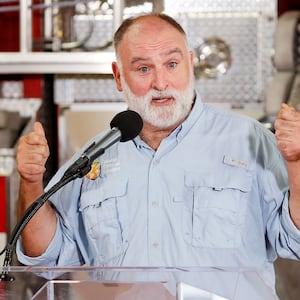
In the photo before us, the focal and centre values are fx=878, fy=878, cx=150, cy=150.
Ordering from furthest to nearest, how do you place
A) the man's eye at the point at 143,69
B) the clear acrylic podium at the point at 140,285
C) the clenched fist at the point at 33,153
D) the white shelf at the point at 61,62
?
1. the white shelf at the point at 61,62
2. the man's eye at the point at 143,69
3. the clenched fist at the point at 33,153
4. the clear acrylic podium at the point at 140,285

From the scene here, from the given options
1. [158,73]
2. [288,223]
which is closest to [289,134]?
[288,223]

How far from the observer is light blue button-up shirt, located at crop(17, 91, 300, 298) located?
2.36 meters

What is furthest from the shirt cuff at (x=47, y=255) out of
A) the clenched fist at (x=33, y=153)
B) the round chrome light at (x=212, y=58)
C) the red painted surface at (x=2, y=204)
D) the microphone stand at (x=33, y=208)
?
the round chrome light at (x=212, y=58)

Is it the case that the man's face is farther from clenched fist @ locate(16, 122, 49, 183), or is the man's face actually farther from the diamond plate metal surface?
the diamond plate metal surface

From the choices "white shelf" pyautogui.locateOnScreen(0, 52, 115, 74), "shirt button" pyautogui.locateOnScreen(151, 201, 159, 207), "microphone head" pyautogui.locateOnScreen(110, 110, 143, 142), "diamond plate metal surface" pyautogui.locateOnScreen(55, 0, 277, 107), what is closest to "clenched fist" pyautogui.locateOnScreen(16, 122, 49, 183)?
"microphone head" pyautogui.locateOnScreen(110, 110, 143, 142)

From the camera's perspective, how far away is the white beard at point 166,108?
244 centimetres

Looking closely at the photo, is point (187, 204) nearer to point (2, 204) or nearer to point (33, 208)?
point (33, 208)

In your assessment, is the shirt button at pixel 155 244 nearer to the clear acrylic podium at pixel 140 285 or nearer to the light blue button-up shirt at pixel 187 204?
the light blue button-up shirt at pixel 187 204

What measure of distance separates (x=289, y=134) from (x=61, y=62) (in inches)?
122

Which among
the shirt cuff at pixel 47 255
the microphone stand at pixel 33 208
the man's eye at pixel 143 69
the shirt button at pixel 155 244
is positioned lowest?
the shirt cuff at pixel 47 255

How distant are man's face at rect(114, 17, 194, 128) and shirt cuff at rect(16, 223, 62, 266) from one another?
1.37 feet

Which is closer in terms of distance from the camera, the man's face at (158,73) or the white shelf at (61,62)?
the man's face at (158,73)

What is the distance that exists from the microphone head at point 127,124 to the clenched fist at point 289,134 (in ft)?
1.12

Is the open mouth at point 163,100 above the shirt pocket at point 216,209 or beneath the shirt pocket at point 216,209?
above
